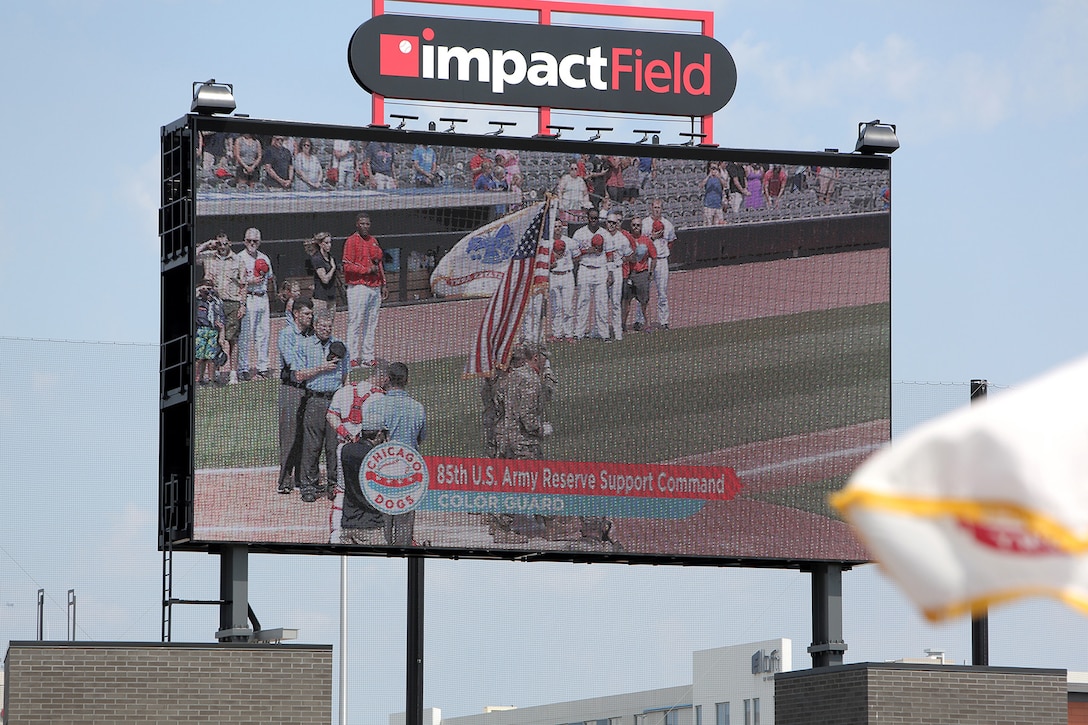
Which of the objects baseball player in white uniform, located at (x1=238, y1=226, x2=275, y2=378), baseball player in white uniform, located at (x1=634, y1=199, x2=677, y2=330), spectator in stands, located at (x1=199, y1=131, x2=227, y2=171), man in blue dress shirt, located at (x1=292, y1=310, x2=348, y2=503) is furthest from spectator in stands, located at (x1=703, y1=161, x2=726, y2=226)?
spectator in stands, located at (x1=199, y1=131, x2=227, y2=171)

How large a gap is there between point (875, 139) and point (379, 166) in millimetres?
4194

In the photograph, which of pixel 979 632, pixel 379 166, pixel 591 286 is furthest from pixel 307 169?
pixel 979 632

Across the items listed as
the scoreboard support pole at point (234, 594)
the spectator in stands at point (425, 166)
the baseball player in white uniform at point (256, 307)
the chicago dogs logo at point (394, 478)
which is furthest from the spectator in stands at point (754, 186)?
the scoreboard support pole at point (234, 594)

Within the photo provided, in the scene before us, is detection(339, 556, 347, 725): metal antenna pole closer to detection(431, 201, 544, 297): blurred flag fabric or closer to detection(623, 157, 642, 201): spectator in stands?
detection(431, 201, 544, 297): blurred flag fabric

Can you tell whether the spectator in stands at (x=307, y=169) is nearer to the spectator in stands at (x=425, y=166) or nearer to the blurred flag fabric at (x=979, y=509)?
the spectator in stands at (x=425, y=166)

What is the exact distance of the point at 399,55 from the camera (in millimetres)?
14906

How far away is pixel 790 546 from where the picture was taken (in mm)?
14969

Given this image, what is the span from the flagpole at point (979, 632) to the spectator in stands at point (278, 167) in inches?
284

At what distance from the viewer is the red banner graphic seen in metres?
14.2

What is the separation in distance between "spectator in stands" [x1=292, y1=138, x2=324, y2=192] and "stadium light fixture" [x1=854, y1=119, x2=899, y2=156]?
455cm

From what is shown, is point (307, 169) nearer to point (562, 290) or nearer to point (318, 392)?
point (318, 392)

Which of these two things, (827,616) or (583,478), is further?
(827,616)

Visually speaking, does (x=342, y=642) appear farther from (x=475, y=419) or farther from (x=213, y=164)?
(x=213, y=164)

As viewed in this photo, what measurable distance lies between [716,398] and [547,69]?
306 cm
